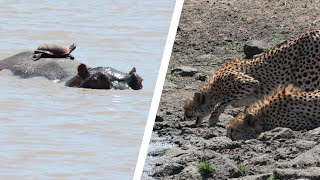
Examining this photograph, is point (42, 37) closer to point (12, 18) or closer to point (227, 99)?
point (12, 18)

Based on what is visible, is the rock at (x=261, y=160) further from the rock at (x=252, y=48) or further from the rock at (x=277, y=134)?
the rock at (x=252, y=48)

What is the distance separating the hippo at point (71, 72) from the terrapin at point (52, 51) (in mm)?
53

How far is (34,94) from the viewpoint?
14766 mm

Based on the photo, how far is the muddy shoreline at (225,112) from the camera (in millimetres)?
11195

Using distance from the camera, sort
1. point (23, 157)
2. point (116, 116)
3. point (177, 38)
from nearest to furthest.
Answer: point (23, 157)
point (116, 116)
point (177, 38)

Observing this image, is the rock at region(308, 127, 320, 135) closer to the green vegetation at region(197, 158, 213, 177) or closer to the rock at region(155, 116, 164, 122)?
the green vegetation at region(197, 158, 213, 177)

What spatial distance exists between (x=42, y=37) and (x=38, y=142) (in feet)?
19.8

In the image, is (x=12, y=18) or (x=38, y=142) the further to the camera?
(x=12, y=18)

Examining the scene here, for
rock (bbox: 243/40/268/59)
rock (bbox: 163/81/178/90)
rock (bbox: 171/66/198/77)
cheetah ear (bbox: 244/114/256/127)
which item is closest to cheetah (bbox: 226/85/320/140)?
cheetah ear (bbox: 244/114/256/127)

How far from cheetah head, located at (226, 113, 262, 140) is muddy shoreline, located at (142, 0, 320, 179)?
255 mm

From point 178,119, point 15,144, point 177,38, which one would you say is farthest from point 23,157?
point 177,38

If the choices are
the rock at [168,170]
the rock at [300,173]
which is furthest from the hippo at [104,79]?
the rock at [300,173]

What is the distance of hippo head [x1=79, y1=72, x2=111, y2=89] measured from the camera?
1530 cm

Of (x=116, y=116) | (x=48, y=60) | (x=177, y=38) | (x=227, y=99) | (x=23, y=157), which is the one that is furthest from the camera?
(x=177, y=38)
